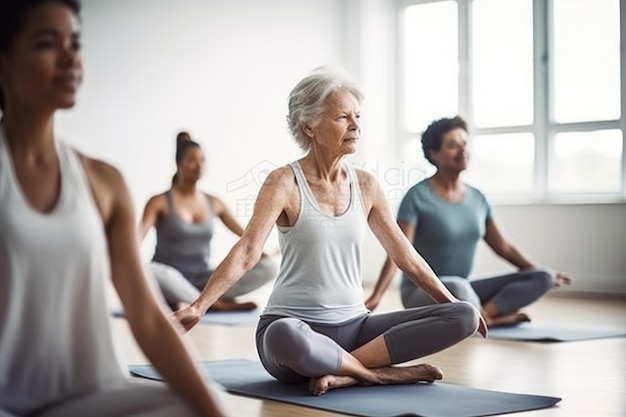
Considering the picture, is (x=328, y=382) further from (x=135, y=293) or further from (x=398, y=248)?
(x=135, y=293)

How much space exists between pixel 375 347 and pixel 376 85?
5031 millimetres

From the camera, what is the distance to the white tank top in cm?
143

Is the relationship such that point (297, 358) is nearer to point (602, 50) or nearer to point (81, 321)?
point (81, 321)

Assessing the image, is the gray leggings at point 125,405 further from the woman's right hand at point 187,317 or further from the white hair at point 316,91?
the white hair at point 316,91

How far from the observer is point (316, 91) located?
125 inches

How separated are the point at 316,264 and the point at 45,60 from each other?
1705 mm

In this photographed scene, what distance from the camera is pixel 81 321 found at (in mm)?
1489

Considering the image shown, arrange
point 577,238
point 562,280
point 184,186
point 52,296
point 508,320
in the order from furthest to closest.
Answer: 1. point 577,238
2. point 184,186
3. point 508,320
4. point 562,280
5. point 52,296

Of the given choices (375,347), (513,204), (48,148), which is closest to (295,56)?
(513,204)

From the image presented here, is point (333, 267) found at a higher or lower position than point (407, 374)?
higher

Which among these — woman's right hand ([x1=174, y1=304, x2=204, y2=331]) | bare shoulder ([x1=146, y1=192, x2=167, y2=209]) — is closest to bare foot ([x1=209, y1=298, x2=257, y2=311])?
bare shoulder ([x1=146, y1=192, x2=167, y2=209])

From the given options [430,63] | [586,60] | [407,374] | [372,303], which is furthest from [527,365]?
[430,63]

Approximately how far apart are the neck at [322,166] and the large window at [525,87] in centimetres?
400

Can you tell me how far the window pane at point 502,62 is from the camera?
288 inches
